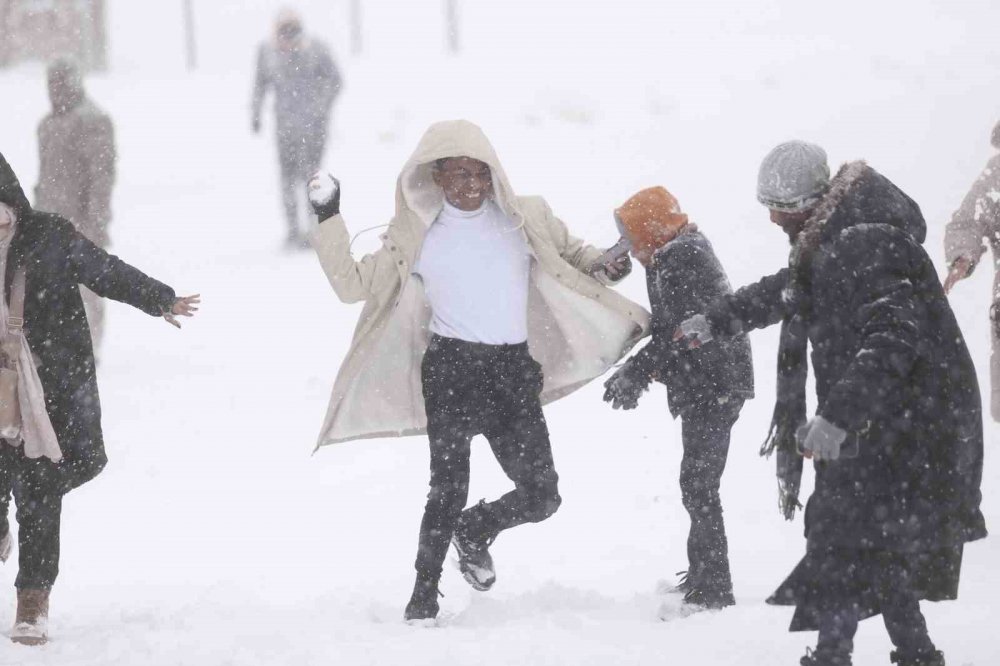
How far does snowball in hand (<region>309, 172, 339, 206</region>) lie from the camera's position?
17.3 feet

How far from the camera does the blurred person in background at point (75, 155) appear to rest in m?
9.62

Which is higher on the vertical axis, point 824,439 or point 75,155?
point 75,155

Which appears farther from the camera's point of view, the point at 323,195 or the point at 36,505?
the point at 36,505

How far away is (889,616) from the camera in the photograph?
4.41m

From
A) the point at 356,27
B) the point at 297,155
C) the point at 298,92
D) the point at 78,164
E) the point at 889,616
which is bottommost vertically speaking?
the point at 889,616

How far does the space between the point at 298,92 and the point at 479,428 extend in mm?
8367

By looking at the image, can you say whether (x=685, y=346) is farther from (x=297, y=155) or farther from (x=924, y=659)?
(x=297, y=155)

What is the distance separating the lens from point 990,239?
6902mm

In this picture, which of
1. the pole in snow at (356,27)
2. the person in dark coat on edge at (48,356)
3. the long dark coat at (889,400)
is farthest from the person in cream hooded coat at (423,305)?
the pole in snow at (356,27)

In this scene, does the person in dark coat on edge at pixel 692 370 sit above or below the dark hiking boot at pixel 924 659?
Answer: above

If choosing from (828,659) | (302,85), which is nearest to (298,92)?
(302,85)

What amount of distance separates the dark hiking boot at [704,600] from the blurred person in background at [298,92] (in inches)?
323

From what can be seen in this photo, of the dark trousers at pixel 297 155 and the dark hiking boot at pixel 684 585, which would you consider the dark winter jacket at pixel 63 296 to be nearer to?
the dark hiking boot at pixel 684 585

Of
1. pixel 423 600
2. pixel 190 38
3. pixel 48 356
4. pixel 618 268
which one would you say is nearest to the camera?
pixel 48 356
